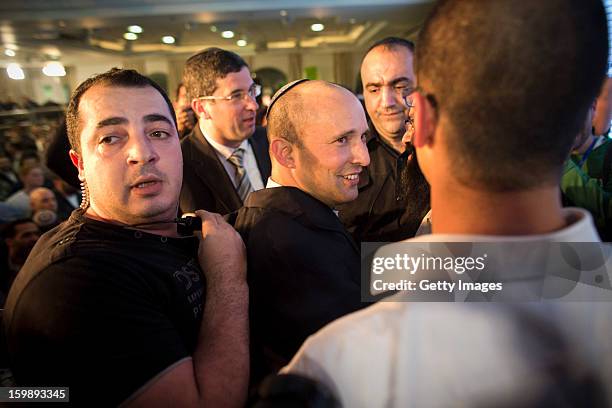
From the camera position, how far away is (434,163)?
762 millimetres

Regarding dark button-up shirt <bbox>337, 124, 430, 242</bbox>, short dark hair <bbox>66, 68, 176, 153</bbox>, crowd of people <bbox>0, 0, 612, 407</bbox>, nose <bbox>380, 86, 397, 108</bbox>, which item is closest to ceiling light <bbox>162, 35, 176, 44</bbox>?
crowd of people <bbox>0, 0, 612, 407</bbox>

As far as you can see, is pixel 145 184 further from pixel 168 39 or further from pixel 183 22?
pixel 168 39

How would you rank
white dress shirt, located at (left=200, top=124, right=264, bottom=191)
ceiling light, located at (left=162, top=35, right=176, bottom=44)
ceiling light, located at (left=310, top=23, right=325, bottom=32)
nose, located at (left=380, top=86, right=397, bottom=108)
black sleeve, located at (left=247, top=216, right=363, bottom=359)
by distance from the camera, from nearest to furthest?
black sleeve, located at (left=247, top=216, right=363, bottom=359)
nose, located at (left=380, top=86, right=397, bottom=108)
white dress shirt, located at (left=200, top=124, right=264, bottom=191)
ceiling light, located at (left=310, top=23, right=325, bottom=32)
ceiling light, located at (left=162, top=35, right=176, bottom=44)

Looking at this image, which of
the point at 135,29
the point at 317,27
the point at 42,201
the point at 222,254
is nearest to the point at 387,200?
the point at 222,254

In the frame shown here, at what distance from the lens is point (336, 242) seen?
135cm

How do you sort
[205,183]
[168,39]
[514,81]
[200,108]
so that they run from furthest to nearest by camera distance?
[168,39], [200,108], [205,183], [514,81]

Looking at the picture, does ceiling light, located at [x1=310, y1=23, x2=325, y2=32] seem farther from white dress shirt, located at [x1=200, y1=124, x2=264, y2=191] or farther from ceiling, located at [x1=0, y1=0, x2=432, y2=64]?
white dress shirt, located at [x1=200, y1=124, x2=264, y2=191]

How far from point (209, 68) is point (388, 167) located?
1.44 m

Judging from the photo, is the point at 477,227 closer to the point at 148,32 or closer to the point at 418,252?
the point at 418,252

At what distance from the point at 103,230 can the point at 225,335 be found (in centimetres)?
52

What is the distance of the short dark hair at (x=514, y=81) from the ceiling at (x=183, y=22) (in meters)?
6.78

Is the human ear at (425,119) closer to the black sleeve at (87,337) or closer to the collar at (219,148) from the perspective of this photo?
the black sleeve at (87,337)

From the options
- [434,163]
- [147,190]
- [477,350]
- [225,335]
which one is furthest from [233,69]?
[477,350]

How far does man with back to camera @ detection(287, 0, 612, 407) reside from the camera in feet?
2.15
